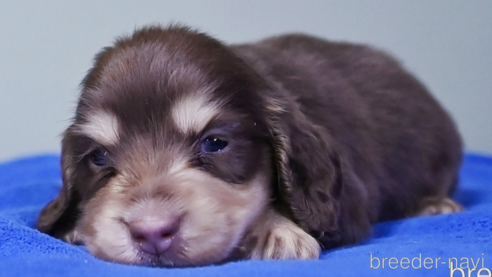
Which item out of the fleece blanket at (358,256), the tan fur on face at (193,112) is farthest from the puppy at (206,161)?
the fleece blanket at (358,256)

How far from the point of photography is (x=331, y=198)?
2.32 meters

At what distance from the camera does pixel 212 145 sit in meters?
2.15

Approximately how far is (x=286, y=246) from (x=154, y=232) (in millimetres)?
545

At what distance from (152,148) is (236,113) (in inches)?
13.3

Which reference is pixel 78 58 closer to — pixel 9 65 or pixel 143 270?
pixel 9 65

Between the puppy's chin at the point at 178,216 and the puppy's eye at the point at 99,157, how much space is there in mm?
135

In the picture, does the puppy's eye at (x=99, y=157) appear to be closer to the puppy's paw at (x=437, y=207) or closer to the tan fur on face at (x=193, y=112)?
the tan fur on face at (x=193, y=112)

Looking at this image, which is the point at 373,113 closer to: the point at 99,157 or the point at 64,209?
the point at 99,157

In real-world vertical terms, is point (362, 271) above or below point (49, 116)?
above

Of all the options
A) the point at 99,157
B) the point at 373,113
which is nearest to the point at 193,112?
the point at 99,157

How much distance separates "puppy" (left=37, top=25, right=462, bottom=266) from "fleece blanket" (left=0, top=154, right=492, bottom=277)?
0.35 feet

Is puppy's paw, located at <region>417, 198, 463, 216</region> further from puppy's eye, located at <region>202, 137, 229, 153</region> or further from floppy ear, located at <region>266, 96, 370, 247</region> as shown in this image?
puppy's eye, located at <region>202, 137, 229, 153</region>

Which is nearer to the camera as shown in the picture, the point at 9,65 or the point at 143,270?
the point at 143,270

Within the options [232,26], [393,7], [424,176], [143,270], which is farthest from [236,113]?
[393,7]
